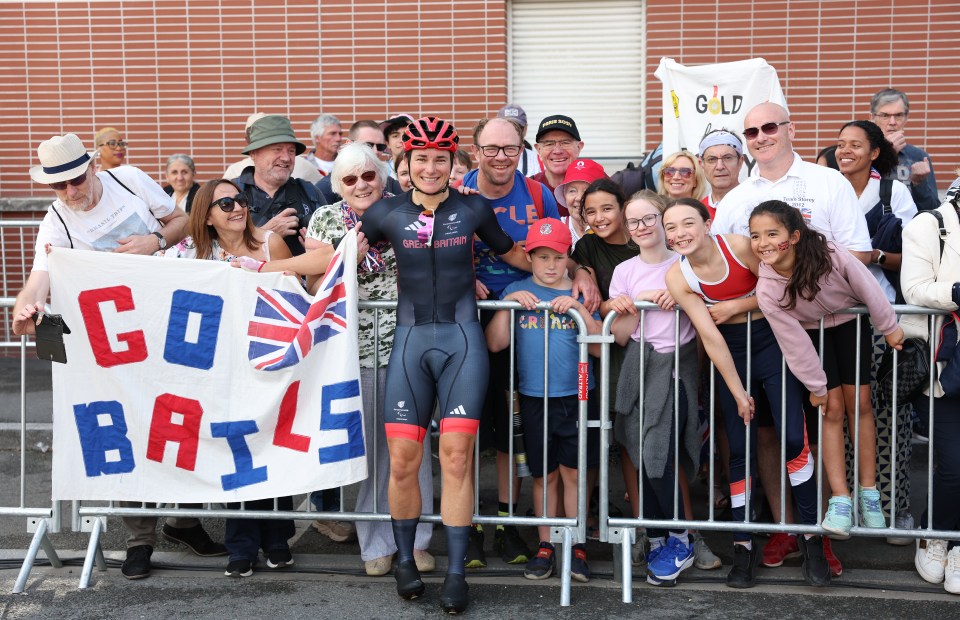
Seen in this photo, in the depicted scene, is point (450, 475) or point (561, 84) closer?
point (450, 475)

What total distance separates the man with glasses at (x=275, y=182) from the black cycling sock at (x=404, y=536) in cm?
187

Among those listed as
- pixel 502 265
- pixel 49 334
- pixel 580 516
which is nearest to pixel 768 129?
pixel 502 265

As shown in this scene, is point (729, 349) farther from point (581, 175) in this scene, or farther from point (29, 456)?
point (29, 456)

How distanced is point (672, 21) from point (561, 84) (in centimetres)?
121

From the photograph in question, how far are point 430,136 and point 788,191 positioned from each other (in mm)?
1944

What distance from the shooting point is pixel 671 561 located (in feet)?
17.7

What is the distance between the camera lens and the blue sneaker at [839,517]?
202 inches

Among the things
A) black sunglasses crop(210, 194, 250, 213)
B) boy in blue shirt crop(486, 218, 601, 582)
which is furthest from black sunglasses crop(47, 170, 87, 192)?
boy in blue shirt crop(486, 218, 601, 582)

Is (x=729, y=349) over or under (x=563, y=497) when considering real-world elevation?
over

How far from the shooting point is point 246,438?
545 centimetres

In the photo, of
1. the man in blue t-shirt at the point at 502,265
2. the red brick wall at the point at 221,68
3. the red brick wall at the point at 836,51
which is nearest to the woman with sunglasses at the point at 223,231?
the man in blue t-shirt at the point at 502,265

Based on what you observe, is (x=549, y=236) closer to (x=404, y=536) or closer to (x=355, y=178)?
(x=355, y=178)

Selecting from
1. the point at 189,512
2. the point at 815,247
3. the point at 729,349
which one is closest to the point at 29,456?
the point at 189,512

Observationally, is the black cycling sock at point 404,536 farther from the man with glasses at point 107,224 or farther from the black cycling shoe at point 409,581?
the man with glasses at point 107,224
